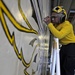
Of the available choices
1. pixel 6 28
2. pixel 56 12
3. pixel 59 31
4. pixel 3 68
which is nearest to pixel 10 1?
pixel 6 28

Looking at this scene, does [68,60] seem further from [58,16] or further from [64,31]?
[58,16]

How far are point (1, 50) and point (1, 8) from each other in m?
0.12

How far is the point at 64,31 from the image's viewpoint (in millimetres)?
2061

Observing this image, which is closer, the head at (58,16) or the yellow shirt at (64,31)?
the yellow shirt at (64,31)

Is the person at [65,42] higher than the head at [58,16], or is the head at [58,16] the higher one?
the head at [58,16]

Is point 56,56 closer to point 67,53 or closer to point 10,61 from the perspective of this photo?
point 67,53

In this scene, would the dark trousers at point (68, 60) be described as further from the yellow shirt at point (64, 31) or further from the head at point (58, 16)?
the head at point (58, 16)

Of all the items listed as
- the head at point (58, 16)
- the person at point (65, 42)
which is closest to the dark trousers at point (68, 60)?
the person at point (65, 42)

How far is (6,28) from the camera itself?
654 mm

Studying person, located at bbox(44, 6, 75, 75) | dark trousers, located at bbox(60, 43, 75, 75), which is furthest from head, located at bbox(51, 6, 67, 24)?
dark trousers, located at bbox(60, 43, 75, 75)

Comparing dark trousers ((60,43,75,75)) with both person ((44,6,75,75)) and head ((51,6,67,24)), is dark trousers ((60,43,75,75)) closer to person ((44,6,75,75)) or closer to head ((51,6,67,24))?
person ((44,6,75,75))

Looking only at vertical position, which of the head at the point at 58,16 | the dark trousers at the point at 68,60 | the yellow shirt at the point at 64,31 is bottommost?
the dark trousers at the point at 68,60

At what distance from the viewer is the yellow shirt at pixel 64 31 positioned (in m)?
2.04

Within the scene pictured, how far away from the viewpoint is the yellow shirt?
2045mm
